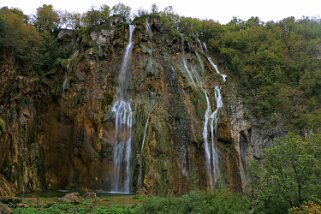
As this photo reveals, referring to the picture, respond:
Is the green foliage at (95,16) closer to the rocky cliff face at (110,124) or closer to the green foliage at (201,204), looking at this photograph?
the rocky cliff face at (110,124)

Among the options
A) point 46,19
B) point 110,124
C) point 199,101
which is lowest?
point 110,124

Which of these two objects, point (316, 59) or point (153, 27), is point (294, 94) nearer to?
point (316, 59)

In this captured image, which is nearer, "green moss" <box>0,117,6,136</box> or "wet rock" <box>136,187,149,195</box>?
"wet rock" <box>136,187,149,195</box>

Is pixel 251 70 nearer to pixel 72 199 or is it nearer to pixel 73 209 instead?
pixel 72 199

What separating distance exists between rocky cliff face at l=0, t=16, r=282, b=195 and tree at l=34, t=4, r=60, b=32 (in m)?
10.8

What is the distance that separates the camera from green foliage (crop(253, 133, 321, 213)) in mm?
16000

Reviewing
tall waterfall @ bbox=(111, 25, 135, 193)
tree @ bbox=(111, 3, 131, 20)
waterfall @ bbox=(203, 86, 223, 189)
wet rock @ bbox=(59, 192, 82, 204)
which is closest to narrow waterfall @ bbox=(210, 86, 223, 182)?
waterfall @ bbox=(203, 86, 223, 189)

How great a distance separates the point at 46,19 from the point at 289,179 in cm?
4060

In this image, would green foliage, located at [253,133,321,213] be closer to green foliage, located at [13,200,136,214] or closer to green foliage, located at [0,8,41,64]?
green foliage, located at [13,200,136,214]

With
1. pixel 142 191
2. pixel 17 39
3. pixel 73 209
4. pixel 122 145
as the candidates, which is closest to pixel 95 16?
pixel 17 39

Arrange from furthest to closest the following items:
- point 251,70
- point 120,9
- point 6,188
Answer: point 120,9
point 251,70
point 6,188

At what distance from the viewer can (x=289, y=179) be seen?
632 inches

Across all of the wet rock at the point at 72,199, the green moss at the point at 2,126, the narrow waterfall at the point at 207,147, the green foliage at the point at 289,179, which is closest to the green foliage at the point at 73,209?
the wet rock at the point at 72,199

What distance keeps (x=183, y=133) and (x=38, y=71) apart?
49.8ft
